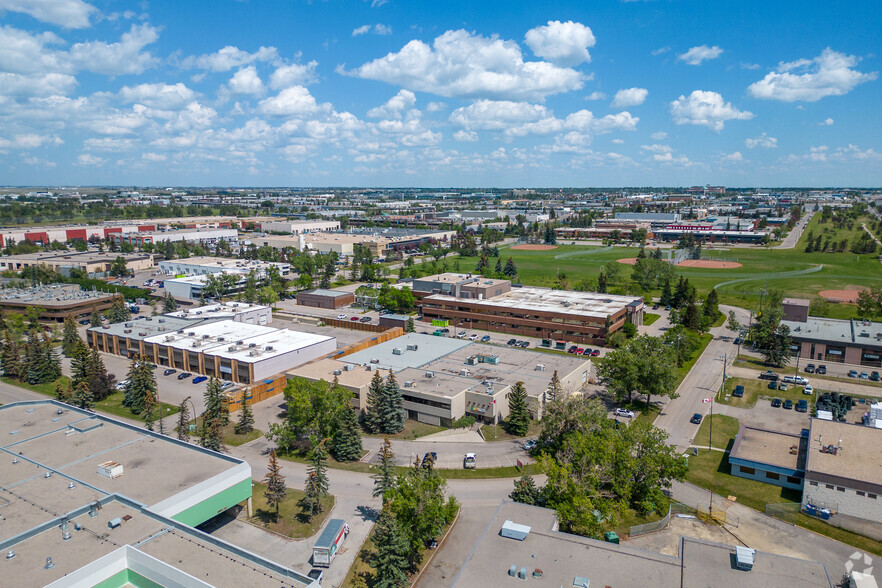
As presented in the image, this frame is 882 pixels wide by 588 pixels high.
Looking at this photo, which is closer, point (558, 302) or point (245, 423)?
point (245, 423)

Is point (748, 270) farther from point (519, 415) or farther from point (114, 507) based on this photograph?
point (114, 507)

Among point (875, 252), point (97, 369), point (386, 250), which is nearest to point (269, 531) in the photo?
point (97, 369)

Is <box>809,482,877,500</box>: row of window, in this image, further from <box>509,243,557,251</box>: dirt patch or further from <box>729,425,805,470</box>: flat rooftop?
<box>509,243,557,251</box>: dirt patch

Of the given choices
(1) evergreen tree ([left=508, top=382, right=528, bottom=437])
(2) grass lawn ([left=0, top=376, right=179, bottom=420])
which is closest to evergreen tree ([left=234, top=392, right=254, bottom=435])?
(2) grass lawn ([left=0, top=376, right=179, bottom=420])

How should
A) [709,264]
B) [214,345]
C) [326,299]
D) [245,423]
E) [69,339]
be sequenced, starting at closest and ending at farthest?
1. [245,423]
2. [214,345]
3. [69,339]
4. [326,299]
5. [709,264]

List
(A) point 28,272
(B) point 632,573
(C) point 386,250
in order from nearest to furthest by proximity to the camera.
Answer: (B) point 632,573 < (A) point 28,272 < (C) point 386,250

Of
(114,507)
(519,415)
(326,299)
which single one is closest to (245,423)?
(114,507)

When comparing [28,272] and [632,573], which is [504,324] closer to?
[632,573]
